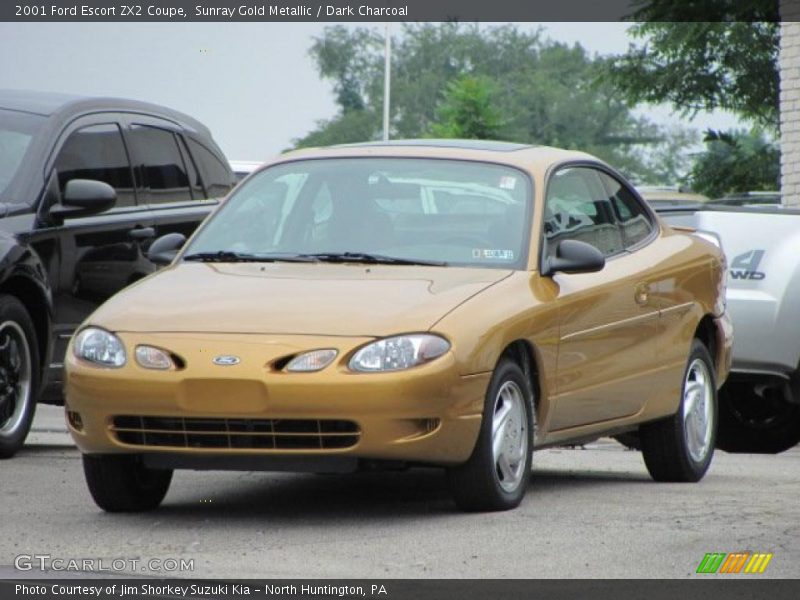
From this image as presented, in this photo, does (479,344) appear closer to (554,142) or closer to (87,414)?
(87,414)

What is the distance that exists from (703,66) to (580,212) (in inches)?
1413

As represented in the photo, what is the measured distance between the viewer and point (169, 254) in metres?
9.37

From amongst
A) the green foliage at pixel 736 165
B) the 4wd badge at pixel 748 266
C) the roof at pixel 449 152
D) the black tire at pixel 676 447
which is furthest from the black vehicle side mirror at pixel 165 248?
the green foliage at pixel 736 165

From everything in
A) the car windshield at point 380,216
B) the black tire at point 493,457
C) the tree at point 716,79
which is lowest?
the tree at point 716,79

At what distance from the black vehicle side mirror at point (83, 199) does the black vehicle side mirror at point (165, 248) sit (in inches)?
71.7

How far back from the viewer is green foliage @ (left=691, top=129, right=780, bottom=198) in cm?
4278

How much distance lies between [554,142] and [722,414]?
114 m

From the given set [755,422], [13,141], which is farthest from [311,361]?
[755,422]

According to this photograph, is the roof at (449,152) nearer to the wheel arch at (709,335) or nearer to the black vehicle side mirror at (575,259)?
the black vehicle side mirror at (575,259)

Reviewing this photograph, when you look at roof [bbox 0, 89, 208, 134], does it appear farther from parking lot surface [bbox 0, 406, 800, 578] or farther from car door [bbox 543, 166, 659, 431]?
car door [bbox 543, 166, 659, 431]

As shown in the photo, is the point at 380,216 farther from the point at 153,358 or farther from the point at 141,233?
the point at 141,233

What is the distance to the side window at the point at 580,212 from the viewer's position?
937cm

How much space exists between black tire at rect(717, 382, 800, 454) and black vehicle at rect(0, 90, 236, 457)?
3457 millimetres

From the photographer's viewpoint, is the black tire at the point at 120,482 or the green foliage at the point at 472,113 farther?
the green foliage at the point at 472,113
